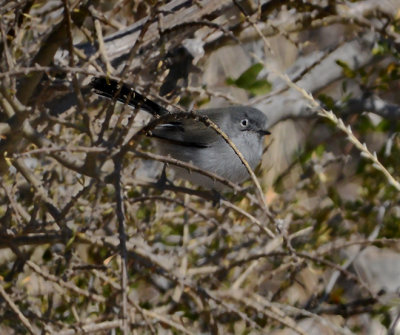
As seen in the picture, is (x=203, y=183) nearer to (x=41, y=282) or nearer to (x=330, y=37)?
(x=41, y=282)

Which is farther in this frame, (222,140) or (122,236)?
(222,140)

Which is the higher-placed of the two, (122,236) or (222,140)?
(122,236)

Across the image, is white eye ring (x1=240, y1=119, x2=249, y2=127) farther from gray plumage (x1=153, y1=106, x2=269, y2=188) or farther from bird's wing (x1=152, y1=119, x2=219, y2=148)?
bird's wing (x1=152, y1=119, x2=219, y2=148)

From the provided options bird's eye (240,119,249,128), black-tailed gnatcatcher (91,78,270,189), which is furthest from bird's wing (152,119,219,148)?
bird's eye (240,119,249,128)

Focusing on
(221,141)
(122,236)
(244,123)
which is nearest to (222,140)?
(221,141)

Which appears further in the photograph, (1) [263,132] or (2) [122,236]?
(1) [263,132]

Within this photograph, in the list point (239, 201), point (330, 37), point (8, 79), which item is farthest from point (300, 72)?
point (330, 37)

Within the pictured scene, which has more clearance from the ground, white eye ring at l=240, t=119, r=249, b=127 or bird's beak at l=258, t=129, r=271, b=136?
white eye ring at l=240, t=119, r=249, b=127

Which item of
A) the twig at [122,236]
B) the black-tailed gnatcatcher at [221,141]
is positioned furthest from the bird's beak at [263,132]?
the twig at [122,236]

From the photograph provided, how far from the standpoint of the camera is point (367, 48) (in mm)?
4828

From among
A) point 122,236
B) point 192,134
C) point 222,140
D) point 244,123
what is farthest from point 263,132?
point 122,236

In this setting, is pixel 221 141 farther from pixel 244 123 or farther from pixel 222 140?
pixel 244 123

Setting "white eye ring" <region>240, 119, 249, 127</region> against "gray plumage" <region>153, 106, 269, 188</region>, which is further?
"white eye ring" <region>240, 119, 249, 127</region>

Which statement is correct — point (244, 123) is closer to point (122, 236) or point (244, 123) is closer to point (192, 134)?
point (192, 134)
